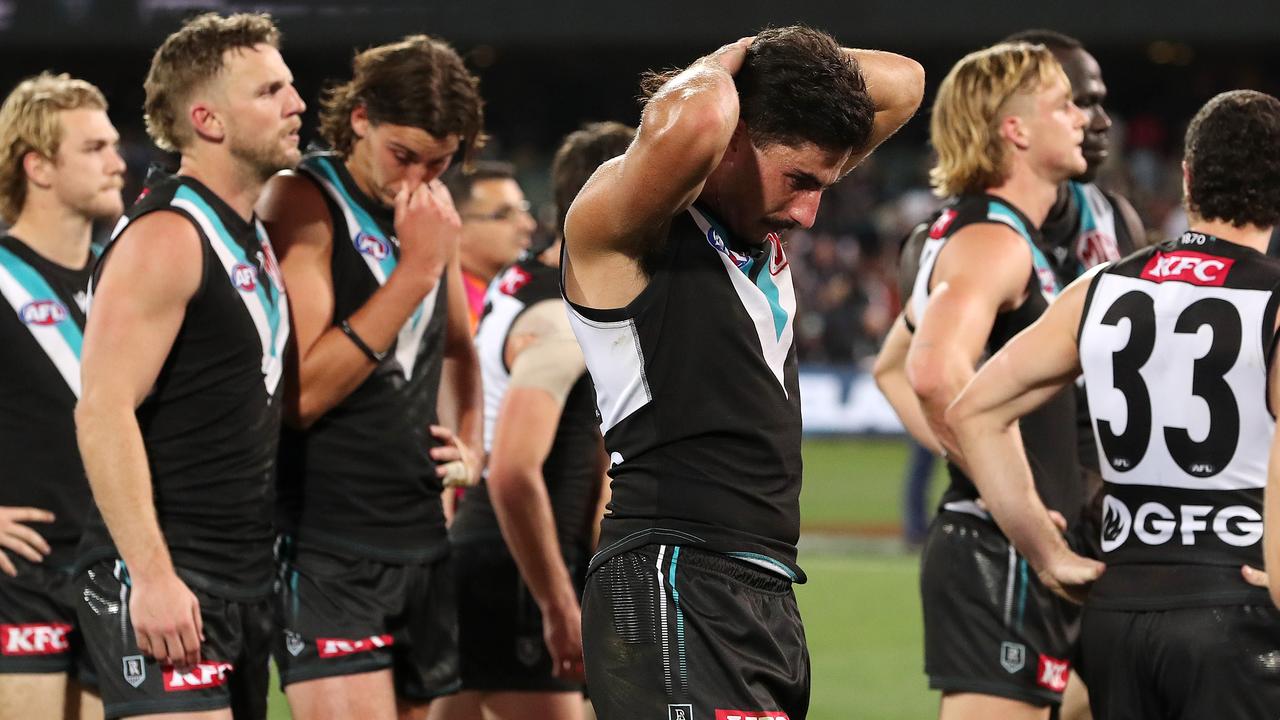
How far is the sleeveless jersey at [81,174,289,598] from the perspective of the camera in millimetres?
3910

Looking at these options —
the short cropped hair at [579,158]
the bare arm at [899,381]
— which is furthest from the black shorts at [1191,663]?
the short cropped hair at [579,158]

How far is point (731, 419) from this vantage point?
3205 millimetres

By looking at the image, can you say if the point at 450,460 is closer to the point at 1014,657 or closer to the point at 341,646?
the point at 341,646

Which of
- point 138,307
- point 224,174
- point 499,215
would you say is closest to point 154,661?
point 138,307

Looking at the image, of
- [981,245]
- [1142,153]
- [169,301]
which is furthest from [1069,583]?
[1142,153]

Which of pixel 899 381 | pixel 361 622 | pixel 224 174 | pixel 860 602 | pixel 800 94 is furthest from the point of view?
pixel 860 602

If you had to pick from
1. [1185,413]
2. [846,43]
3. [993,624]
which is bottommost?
[993,624]

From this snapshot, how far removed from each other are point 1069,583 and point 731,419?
1.45 metres

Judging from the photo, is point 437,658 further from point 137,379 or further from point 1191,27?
point 1191,27

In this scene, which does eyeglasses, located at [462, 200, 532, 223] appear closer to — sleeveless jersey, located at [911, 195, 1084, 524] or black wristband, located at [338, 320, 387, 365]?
sleeveless jersey, located at [911, 195, 1084, 524]

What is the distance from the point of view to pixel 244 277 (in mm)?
4004

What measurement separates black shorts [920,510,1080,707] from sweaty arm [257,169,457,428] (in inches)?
76.3

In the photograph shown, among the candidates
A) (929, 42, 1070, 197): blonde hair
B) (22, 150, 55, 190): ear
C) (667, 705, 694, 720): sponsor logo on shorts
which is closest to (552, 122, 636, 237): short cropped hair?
(929, 42, 1070, 197): blonde hair

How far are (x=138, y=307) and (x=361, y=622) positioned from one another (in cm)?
120
